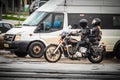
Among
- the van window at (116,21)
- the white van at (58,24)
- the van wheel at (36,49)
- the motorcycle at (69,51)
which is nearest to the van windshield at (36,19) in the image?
the white van at (58,24)

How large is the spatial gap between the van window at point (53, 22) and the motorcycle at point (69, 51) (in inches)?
107

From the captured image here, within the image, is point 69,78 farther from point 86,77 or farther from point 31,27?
point 31,27

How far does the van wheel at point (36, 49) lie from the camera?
2122 centimetres

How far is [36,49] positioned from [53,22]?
126 centimetres

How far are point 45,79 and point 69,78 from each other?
0.62 m

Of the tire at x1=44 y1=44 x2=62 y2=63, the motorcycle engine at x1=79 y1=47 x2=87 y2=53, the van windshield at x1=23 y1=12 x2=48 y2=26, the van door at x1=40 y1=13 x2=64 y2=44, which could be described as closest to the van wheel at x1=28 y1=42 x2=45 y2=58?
the van door at x1=40 y1=13 x2=64 y2=44

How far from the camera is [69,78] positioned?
12.2m

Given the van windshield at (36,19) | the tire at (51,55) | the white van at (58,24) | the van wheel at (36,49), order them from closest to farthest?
1. the tire at (51,55)
2. the van wheel at (36,49)
3. the white van at (58,24)
4. the van windshield at (36,19)

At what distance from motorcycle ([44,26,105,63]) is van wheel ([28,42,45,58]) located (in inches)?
103

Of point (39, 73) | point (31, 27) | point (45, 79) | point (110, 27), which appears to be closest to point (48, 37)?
point (31, 27)

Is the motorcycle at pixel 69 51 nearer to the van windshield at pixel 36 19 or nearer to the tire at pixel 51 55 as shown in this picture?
the tire at pixel 51 55

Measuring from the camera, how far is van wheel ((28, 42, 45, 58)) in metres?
21.2

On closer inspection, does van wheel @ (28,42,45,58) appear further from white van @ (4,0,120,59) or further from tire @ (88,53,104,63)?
tire @ (88,53,104,63)

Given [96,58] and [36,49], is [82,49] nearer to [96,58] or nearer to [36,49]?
[96,58]
